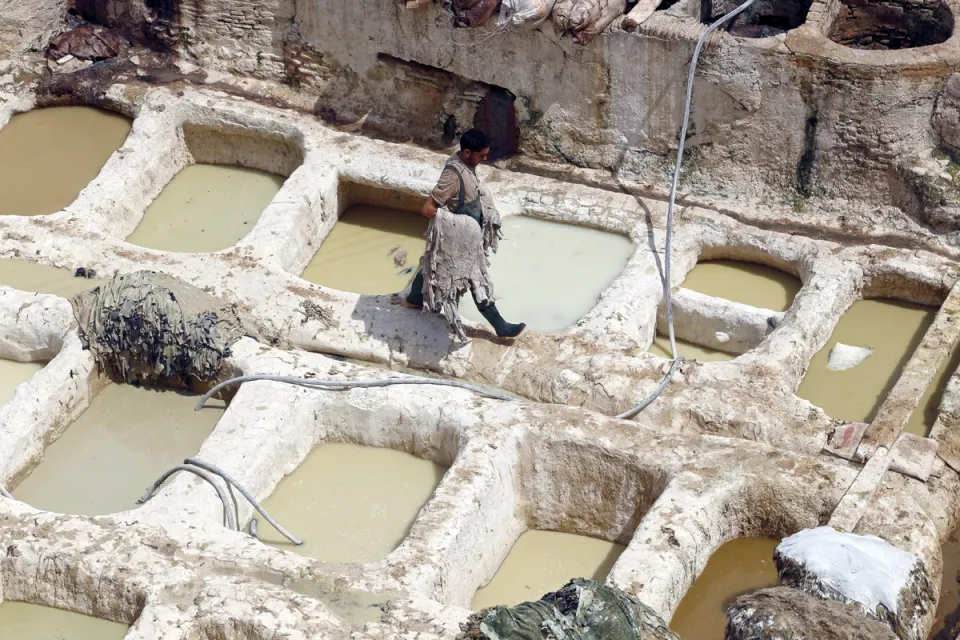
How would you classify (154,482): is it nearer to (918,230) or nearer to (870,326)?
(870,326)

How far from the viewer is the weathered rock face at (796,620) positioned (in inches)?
254

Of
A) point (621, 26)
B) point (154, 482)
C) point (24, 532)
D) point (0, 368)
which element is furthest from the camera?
point (621, 26)

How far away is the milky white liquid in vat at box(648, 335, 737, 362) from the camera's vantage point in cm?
945

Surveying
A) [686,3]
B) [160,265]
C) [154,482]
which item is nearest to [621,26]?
[686,3]

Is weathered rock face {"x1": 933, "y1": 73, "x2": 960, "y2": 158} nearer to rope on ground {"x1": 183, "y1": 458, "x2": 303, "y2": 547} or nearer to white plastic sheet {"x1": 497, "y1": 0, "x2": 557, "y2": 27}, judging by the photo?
white plastic sheet {"x1": 497, "y1": 0, "x2": 557, "y2": 27}

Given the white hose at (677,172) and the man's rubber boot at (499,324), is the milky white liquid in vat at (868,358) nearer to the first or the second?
the white hose at (677,172)

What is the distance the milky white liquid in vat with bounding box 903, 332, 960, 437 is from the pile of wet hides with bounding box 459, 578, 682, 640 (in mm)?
2574

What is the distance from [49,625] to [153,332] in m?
2.09

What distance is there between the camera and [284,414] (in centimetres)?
841

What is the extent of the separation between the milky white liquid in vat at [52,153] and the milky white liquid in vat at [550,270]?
Answer: 349cm

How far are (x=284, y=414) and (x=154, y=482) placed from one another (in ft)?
2.81

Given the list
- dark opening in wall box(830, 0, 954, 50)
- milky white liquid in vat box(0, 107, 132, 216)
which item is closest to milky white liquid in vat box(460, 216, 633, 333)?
dark opening in wall box(830, 0, 954, 50)

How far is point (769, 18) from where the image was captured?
11.0 meters

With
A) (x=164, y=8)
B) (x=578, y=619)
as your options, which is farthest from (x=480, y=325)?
(x=164, y=8)
